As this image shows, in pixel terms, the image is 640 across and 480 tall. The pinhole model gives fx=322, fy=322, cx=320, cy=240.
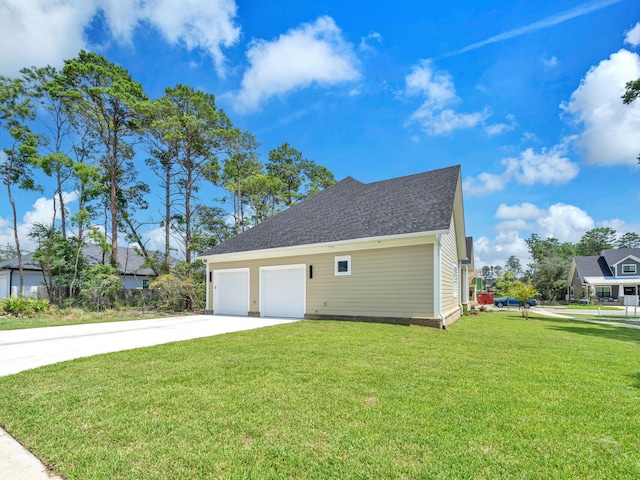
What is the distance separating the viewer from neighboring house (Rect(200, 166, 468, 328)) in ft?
32.5

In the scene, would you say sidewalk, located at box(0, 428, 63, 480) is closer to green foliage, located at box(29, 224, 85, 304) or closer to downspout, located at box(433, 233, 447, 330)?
downspout, located at box(433, 233, 447, 330)

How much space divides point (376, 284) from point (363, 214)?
3.07 metres

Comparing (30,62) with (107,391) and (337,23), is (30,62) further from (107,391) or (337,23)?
(107,391)

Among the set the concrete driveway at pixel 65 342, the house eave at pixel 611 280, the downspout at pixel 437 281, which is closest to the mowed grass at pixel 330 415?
the concrete driveway at pixel 65 342

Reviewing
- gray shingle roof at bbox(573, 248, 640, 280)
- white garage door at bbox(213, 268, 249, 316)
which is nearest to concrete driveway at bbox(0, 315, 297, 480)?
white garage door at bbox(213, 268, 249, 316)

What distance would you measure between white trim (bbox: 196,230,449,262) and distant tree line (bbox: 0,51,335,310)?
545cm

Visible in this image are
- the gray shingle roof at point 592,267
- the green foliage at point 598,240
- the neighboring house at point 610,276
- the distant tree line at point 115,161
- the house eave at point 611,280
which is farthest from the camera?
the green foliage at point 598,240

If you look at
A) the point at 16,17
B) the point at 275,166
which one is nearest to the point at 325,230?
the point at 16,17

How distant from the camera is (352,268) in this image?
11.2 metres

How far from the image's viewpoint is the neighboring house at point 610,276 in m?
33.2

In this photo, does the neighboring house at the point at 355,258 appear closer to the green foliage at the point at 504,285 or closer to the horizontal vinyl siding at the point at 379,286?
the horizontal vinyl siding at the point at 379,286

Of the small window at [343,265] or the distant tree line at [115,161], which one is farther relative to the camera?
the distant tree line at [115,161]

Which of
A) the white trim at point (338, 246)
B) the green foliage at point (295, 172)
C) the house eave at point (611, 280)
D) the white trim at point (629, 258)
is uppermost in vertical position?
the green foliage at point (295, 172)

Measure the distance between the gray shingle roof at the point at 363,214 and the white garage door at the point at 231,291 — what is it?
3.52ft
